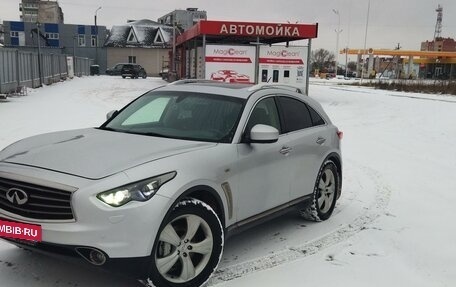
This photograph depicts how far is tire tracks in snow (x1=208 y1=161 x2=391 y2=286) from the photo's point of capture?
4351 mm

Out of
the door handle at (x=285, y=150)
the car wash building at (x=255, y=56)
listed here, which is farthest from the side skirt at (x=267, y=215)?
the car wash building at (x=255, y=56)

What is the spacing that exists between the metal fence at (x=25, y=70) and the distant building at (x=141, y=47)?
32.8 m

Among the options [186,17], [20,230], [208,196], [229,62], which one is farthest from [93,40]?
[20,230]

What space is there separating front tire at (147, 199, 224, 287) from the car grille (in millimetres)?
674

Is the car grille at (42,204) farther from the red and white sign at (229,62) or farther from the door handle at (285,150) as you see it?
the red and white sign at (229,62)

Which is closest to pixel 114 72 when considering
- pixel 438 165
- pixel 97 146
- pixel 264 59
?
pixel 264 59

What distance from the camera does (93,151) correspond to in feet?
13.1

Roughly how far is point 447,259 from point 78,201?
11.8 feet

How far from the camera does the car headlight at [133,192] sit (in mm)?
3418

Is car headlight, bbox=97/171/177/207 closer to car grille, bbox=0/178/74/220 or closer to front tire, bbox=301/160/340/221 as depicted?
car grille, bbox=0/178/74/220

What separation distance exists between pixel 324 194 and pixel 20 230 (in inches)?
144

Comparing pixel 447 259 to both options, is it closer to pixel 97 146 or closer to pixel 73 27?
pixel 97 146

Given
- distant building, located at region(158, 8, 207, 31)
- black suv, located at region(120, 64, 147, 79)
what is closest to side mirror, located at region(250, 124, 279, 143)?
black suv, located at region(120, 64, 147, 79)

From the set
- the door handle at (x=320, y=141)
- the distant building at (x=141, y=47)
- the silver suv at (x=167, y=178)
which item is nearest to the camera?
the silver suv at (x=167, y=178)
